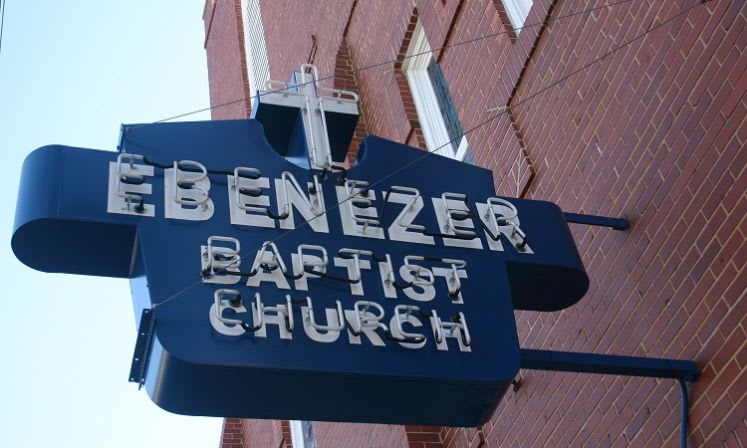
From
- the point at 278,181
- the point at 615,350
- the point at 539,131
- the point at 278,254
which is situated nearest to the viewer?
the point at 278,254

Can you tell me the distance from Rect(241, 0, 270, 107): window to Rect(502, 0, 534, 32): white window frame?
9.18 meters

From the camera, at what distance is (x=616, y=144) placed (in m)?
7.96

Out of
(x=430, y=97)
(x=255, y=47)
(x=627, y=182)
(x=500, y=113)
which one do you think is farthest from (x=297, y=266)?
(x=255, y=47)

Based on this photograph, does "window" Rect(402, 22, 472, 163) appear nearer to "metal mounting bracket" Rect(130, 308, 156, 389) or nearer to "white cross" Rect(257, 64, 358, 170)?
"white cross" Rect(257, 64, 358, 170)

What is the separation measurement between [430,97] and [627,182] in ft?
14.1

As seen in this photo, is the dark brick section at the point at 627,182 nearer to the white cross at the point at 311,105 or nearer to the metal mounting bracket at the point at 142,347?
the white cross at the point at 311,105

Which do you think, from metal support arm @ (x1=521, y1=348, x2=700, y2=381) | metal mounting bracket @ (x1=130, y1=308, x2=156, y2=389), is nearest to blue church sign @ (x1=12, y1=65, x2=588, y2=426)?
metal mounting bracket @ (x1=130, y1=308, x2=156, y2=389)

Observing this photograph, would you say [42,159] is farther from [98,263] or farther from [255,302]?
[255,302]

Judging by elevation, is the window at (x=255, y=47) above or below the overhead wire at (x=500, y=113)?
below

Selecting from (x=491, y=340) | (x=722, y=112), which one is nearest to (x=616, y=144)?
(x=722, y=112)

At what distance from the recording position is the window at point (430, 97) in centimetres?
1112

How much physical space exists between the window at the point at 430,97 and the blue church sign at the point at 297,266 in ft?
12.4

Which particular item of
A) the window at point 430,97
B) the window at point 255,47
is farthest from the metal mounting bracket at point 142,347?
the window at point 255,47

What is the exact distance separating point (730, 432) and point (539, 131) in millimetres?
3488
